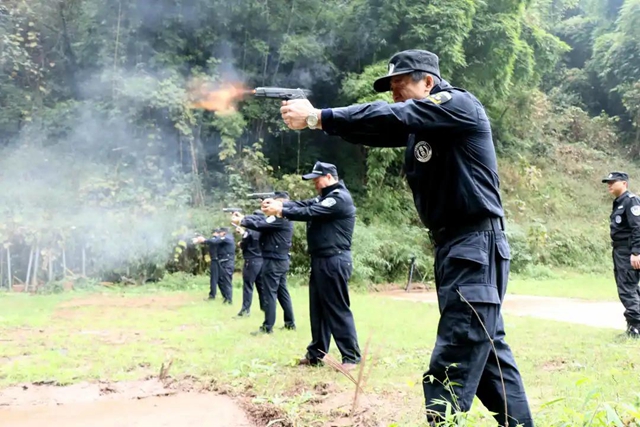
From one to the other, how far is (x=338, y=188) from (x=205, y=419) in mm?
2399

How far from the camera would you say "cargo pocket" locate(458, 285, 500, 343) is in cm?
238

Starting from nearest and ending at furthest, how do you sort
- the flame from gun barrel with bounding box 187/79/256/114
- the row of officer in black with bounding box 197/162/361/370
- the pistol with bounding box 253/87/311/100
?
the pistol with bounding box 253/87/311/100 → the row of officer in black with bounding box 197/162/361/370 → the flame from gun barrel with bounding box 187/79/256/114

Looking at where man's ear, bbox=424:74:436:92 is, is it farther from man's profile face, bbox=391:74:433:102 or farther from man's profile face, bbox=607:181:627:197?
man's profile face, bbox=607:181:627:197

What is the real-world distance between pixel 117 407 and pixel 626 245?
5.29 metres

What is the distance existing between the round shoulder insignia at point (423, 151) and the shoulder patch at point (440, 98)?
216 mm

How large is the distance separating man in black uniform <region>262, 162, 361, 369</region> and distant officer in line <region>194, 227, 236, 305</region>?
5.64 meters

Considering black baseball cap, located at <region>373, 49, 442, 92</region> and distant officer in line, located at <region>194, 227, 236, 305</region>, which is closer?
black baseball cap, located at <region>373, 49, 442, 92</region>

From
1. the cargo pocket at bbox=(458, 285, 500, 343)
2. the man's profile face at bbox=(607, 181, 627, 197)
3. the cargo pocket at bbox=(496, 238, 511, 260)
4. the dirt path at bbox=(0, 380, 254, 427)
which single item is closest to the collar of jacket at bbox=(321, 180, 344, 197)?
the dirt path at bbox=(0, 380, 254, 427)

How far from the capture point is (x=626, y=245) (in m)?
6.14

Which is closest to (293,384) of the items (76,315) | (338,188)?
(338,188)

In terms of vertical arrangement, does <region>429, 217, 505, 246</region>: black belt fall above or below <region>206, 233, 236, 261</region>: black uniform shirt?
above

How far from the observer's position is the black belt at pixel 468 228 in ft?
8.21

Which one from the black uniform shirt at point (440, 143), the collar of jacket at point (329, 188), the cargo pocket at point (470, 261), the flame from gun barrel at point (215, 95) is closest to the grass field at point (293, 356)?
the cargo pocket at point (470, 261)

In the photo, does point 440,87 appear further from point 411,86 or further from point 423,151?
point 423,151
